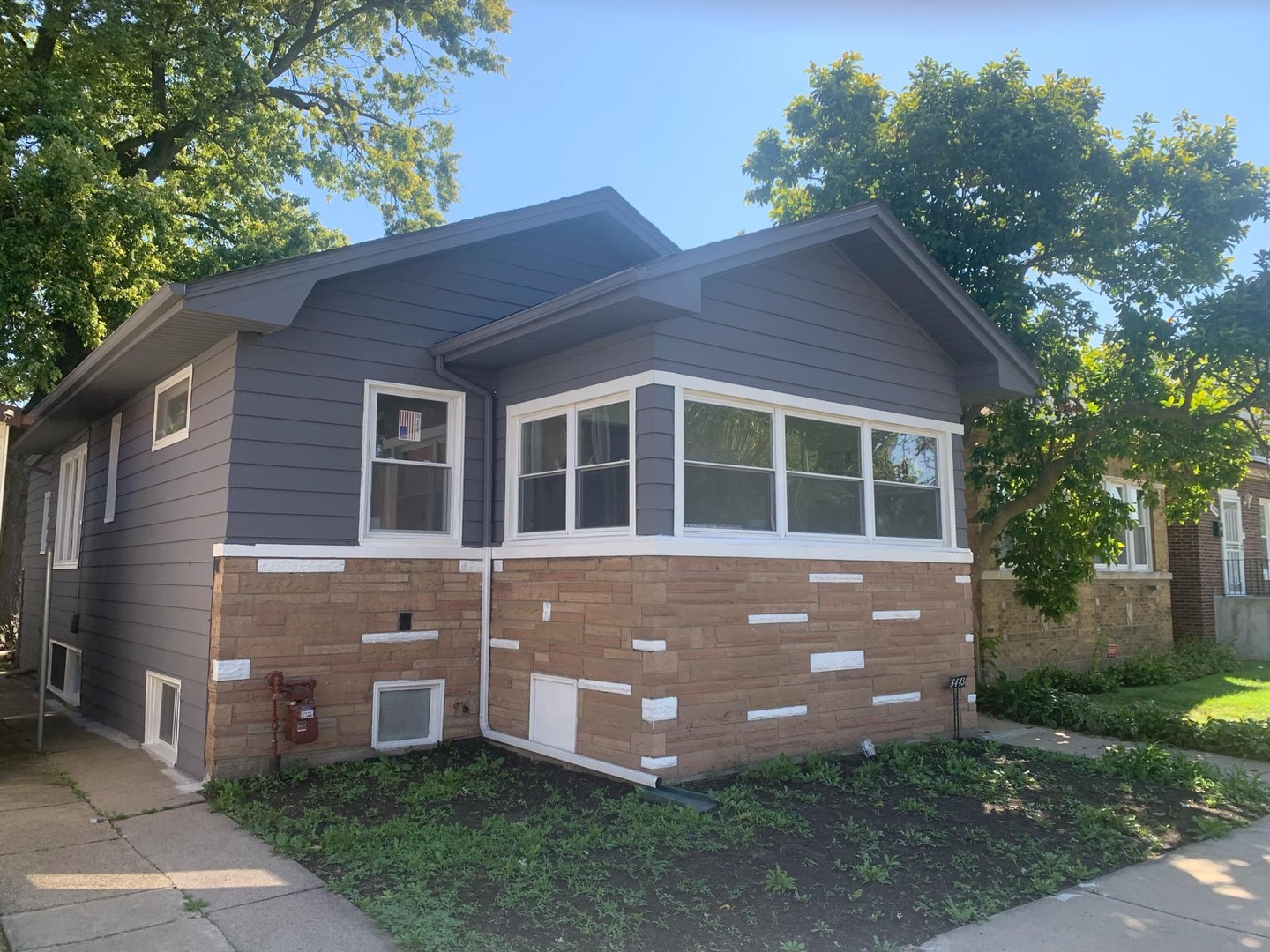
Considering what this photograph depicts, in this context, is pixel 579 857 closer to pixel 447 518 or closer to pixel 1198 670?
pixel 447 518

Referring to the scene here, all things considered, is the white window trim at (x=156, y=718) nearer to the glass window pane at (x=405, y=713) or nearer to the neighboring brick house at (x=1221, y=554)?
the glass window pane at (x=405, y=713)

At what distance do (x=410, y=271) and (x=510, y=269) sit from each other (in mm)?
1149

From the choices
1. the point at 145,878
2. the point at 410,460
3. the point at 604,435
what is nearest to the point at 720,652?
the point at 604,435

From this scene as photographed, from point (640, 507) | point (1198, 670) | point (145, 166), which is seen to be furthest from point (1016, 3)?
point (145, 166)

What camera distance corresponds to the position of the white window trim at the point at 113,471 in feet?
35.5

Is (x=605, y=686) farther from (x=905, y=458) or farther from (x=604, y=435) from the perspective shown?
(x=905, y=458)

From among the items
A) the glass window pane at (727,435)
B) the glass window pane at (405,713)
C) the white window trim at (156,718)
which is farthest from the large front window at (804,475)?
the white window trim at (156,718)

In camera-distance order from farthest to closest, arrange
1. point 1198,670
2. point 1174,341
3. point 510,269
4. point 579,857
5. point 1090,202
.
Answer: point 1198,670, point 1090,202, point 1174,341, point 510,269, point 579,857

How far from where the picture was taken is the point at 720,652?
7.39m

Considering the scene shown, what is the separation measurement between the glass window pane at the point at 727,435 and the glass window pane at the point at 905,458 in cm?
158

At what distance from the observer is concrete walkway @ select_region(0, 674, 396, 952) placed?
14.3ft

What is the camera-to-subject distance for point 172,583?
8547mm

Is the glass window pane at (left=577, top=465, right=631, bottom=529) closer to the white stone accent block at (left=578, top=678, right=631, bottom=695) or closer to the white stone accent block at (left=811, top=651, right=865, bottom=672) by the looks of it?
A: the white stone accent block at (left=578, top=678, right=631, bottom=695)

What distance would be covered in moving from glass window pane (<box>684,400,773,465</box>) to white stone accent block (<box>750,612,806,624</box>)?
1.31m
